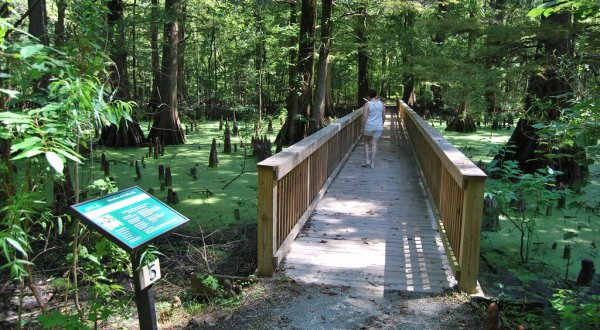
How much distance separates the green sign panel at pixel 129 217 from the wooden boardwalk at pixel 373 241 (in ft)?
5.44

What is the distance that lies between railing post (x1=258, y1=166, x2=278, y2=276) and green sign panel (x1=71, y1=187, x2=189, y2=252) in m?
1.15

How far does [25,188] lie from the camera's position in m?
2.77

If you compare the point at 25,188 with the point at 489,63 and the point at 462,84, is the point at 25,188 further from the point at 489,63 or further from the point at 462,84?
the point at 489,63

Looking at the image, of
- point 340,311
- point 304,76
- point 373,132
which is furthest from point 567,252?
point 304,76

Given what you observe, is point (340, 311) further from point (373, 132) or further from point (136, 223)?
point (373, 132)

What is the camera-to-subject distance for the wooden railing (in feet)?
12.6

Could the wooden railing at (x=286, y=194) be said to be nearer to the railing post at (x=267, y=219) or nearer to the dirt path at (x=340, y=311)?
the railing post at (x=267, y=219)

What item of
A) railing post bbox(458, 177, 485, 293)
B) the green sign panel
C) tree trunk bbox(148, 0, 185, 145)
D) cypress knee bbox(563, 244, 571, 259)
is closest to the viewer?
the green sign panel

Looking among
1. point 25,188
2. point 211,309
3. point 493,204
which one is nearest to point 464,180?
point 211,309

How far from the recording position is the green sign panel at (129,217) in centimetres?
231

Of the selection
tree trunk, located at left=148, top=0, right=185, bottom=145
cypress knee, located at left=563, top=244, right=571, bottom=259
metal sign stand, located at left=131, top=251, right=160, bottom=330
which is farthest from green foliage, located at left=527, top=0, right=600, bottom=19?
tree trunk, located at left=148, top=0, right=185, bottom=145

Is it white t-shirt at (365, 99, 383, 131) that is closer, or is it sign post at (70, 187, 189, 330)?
sign post at (70, 187, 189, 330)

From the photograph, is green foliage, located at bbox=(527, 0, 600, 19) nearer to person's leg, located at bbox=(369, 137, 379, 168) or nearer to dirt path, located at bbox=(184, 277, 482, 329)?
dirt path, located at bbox=(184, 277, 482, 329)

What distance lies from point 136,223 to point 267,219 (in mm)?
1499
